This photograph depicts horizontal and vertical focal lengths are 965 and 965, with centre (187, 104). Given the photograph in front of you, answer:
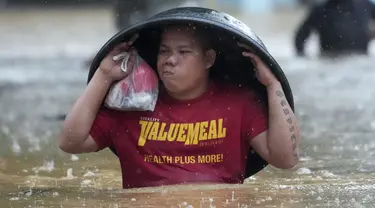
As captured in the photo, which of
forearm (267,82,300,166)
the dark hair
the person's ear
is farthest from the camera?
the person's ear

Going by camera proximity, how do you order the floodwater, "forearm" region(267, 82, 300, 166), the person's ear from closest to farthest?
the floodwater, "forearm" region(267, 82, 300, 166), the person's ear

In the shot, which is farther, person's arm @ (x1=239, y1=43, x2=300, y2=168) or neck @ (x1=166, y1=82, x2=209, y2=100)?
neck @ (x1=166, y1=82, x2=209, y2=100)

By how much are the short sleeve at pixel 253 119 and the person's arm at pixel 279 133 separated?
1.2 inches

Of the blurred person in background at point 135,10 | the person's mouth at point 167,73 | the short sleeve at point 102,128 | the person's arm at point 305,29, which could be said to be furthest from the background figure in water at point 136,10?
the person's mouth at point 167,73

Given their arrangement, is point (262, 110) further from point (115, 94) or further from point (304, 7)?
point (304, 7)

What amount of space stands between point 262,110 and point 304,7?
73.6ft

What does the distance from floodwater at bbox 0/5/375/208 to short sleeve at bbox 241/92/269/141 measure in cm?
24

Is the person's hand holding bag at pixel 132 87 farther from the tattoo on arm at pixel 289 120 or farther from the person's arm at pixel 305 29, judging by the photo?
the person's arm at pixel 305 29

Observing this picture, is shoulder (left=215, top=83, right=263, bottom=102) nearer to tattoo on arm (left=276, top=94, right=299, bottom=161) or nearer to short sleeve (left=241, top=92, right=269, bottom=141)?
short sleeve (left=241, top=92, right=269, bottom=141)

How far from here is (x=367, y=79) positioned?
11.1 meters

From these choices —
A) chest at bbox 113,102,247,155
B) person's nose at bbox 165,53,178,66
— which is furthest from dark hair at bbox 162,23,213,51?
chest at bbox 113,102,247,155

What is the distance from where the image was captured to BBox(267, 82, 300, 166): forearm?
4105mm

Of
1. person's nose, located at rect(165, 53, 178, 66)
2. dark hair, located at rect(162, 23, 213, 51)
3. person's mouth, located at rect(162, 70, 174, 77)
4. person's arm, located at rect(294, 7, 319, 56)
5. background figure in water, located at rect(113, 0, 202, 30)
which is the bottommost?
person's mouth, located at rect(162, 70, 174, 77)

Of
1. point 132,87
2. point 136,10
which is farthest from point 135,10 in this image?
point 132,87
